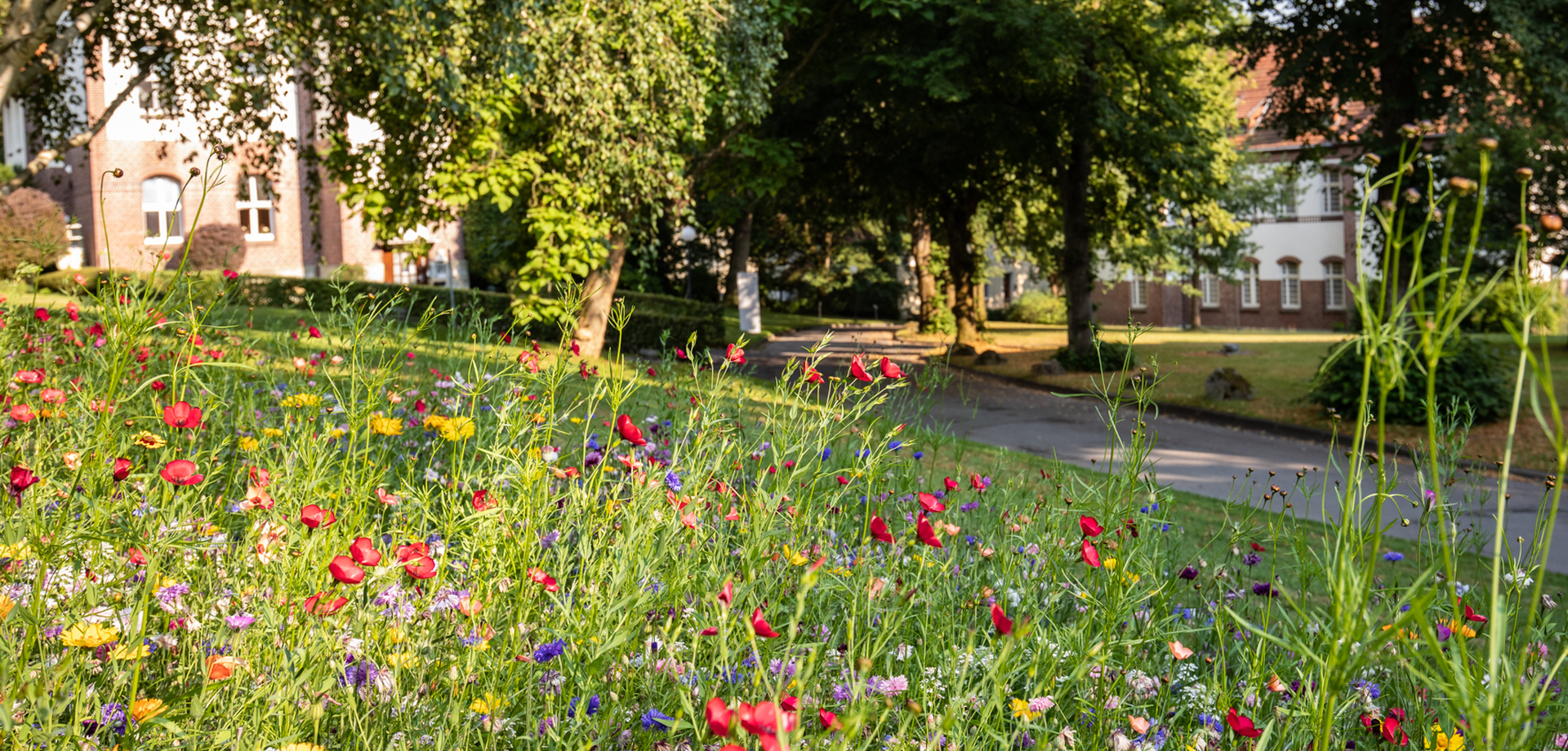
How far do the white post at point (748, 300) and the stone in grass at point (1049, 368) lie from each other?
813cm

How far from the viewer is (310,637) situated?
1642 millimetres

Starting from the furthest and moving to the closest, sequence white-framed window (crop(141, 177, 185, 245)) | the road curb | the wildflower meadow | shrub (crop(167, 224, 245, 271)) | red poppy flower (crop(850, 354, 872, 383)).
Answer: white-framed window (crop(141, 177, 185, 245)), shrub (crop(167, 224, 245, 271)), the road curb, red poppy flower (crop(850, 354, 872, 383)), the wildflower meadow

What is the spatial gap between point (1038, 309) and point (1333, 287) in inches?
358

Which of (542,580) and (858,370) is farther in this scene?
(858,370)

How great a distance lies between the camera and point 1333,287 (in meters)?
33.0

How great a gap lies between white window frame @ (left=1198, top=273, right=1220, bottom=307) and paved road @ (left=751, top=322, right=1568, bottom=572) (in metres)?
24.2

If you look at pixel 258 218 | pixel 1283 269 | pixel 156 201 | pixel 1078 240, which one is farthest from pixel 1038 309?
pixel 156 201

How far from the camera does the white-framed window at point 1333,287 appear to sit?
33.1m

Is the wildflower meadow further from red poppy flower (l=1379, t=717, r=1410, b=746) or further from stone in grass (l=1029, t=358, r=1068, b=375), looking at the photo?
stone in grass (l=1029, t=358, r=1068, b=375)

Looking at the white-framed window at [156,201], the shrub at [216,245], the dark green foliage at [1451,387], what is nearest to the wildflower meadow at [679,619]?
the dark green foliage at [1451,387]

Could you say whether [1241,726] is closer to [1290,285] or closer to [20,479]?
[20,479]

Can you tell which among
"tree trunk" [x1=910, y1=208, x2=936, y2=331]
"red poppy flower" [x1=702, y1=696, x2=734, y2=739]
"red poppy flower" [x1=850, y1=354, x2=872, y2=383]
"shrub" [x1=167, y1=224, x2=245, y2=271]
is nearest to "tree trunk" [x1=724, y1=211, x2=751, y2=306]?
"tree trunk" [x1=910, y1=208, x2=936, y2=331]

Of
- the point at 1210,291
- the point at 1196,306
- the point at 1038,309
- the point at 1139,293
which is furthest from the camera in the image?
the point at 1139,293

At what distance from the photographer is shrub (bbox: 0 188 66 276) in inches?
148
